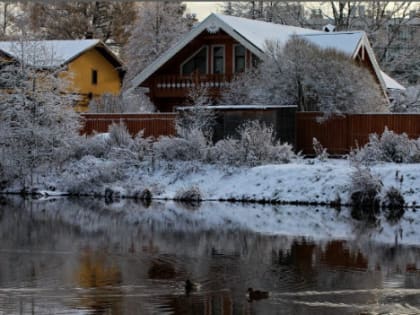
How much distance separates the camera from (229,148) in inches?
1483

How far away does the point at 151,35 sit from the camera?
2776 inches

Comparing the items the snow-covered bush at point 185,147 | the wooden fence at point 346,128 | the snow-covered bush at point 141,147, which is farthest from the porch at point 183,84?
the snow-covered bush at point 185,147

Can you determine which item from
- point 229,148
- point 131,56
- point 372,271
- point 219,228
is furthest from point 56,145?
point 131,56

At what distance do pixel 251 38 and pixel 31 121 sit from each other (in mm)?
13227

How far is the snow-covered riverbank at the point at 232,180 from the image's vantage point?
33.8m

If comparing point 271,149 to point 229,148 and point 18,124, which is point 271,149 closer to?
point 229,148

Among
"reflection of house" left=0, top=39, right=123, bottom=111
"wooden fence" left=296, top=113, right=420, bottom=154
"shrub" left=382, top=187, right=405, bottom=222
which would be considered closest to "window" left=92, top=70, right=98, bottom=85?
"reflection of house" left=0, top=39, right=123, bottom=111

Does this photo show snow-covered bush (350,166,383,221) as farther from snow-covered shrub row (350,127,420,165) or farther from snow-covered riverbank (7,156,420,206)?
snow-covered shrub row (350,127,420,165)

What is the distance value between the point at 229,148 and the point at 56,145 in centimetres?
765

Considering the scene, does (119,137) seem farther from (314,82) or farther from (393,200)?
(393,200)

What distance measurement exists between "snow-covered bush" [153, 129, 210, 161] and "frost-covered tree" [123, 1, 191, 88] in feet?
101

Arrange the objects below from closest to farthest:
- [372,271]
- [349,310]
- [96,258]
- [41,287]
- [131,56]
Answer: [349,310] < [41,287] < [372,271] < [96,258] < [131,56]

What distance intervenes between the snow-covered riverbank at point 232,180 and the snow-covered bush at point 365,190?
423 mm

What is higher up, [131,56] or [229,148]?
[131,56]
